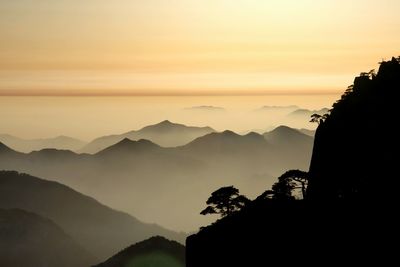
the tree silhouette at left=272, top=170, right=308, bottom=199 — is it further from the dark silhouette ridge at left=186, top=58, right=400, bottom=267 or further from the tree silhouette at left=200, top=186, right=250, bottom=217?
the dark silhouette ridge at left=186, top=58, right=400, bottom=267

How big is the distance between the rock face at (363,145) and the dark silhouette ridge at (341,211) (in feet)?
0.35

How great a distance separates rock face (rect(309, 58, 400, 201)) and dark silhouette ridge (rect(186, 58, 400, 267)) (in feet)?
0.35

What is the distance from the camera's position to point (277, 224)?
52.1 meters

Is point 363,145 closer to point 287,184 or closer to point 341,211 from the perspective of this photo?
point 341,211

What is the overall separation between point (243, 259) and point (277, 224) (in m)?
4.50

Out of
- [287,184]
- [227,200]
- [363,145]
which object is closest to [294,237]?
[363,145]

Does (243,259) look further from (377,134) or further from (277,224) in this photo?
(377,134)

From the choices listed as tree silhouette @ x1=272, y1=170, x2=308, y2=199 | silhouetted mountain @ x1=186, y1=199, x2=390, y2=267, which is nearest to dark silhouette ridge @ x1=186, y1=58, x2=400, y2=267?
silhouetted mountain @ x1=186, y1=199, x2=390, y2=267

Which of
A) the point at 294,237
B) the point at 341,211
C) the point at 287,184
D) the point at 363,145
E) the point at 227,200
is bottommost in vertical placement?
the point at 294,237

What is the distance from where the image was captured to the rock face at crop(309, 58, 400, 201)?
56.2 metres

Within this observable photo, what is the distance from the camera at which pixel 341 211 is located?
165 feet

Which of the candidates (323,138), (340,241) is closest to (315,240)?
(340,241)

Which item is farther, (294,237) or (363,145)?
(363,145)

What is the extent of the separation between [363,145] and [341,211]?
1396cm
